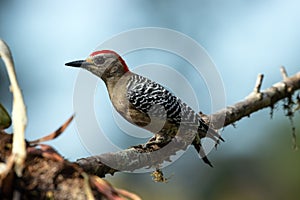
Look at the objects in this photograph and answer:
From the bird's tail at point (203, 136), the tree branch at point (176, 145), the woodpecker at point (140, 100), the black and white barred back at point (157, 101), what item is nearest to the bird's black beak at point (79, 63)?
the woodpecker at point (140, 100)

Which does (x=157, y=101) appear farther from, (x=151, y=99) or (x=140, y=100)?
(x=140, y=100)

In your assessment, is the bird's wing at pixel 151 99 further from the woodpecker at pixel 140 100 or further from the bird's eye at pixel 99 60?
the bird's eye at pixel 99 60

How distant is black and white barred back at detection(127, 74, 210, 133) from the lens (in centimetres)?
468

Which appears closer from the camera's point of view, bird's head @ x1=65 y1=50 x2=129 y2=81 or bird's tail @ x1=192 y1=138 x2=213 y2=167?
bird's tail @ x1=192 y1=138 x2=213 y2=167

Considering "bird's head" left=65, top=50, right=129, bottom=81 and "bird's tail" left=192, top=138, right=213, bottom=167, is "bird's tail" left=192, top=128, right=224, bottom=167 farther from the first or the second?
"bird's head" left=65, top=50, right=129, bottom=81

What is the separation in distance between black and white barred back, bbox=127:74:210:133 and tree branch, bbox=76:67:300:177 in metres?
0.34

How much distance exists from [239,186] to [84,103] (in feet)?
23.4

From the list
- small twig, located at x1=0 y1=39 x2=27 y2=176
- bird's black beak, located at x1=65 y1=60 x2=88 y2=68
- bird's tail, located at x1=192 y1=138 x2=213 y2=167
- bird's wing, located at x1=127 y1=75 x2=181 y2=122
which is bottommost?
bird's tail, located at x1=192 y1=138 x2=213 y2=167

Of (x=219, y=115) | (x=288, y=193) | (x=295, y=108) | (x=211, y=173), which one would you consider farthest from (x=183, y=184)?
(x=219, y=115)

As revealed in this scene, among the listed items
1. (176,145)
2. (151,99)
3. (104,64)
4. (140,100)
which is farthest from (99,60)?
(176,145)

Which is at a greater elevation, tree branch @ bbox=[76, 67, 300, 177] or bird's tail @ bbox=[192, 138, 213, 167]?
tree branch @ bbox=[76, 67, 300, 177]

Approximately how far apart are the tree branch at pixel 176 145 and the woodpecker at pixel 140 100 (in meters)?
0.15

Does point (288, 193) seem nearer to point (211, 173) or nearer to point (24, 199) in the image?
point (211, 173)

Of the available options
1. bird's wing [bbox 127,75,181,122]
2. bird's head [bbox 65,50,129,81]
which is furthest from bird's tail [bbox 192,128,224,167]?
bird's head [bbox 65,50,129,81]
